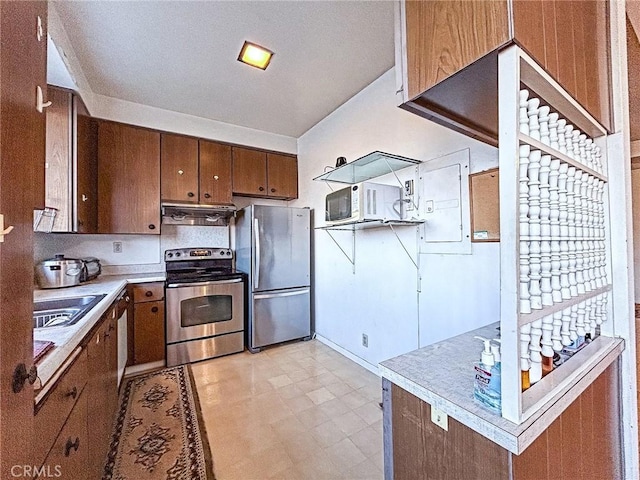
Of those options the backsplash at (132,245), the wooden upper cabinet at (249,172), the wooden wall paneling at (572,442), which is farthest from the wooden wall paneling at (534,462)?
the backsplash at (132,245)

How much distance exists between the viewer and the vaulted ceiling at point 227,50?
5.66 ft

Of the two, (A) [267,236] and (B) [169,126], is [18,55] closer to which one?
(A) [267,236]

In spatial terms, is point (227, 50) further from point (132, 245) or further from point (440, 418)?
point (440, 418)

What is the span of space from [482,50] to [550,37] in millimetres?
260

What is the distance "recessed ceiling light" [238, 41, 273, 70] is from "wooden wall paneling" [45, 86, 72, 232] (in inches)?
53.2

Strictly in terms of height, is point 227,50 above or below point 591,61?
above

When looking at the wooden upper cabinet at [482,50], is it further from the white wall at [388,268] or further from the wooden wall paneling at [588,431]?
the wooden wall paneling at [588,431]

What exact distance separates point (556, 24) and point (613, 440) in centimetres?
152

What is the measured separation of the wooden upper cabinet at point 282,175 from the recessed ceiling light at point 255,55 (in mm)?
1374

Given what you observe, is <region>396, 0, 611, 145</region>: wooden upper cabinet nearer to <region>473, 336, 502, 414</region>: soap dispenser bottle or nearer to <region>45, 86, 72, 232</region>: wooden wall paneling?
<region>473, 336, 502, 414</region>: soap dispenser bottle

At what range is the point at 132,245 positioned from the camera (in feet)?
9.93

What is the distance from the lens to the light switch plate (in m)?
0.72

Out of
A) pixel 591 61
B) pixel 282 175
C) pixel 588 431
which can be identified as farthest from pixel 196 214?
pixel 588 431

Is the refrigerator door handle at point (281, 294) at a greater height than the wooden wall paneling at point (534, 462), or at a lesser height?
lesser
